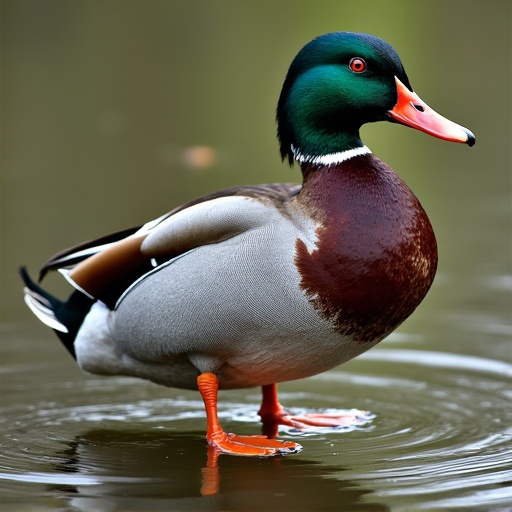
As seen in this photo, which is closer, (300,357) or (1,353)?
(300,357)

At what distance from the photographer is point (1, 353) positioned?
6.59 meters

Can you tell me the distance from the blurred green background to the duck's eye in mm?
3305

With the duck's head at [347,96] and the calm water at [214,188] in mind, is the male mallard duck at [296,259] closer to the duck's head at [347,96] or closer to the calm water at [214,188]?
the duck's head at [347,96]

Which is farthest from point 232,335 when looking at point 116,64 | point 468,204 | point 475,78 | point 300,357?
point 475,78

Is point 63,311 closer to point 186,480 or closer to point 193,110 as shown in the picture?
point 186,480

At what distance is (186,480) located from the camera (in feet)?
14.8

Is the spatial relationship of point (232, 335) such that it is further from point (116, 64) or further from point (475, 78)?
point (475, 78)

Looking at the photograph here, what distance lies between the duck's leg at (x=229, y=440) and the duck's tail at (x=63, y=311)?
2.64 ft

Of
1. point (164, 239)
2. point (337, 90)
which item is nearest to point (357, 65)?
point (337, 90)

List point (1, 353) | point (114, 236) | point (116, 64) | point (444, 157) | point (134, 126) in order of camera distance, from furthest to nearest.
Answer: point (116, 64), point (134, 126), point (444, 157), point (1, 353), point (114, 236)

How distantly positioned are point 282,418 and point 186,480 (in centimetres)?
116

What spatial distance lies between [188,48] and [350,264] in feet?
45.9

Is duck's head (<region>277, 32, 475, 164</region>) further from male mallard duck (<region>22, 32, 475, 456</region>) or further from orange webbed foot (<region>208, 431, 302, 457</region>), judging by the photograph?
orange webbed foot (<region>208, 431, 302, 457</region>)

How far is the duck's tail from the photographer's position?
223 inches
